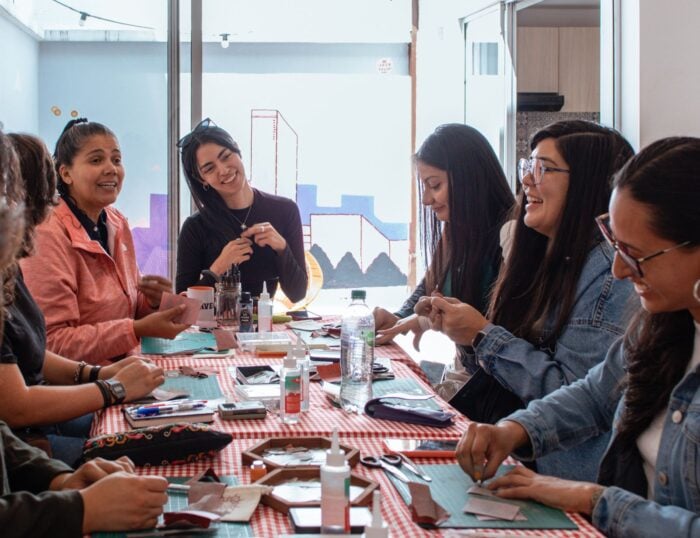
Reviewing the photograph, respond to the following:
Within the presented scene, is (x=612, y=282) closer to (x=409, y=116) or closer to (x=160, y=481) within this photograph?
A: (x=160, y=481)

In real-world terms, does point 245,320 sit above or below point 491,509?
above

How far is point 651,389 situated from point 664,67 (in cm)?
233

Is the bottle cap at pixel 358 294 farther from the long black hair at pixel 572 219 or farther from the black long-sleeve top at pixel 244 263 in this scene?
the black long-sleeve top at pixel 244 263

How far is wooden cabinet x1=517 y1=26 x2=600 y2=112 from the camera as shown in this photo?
4992mm

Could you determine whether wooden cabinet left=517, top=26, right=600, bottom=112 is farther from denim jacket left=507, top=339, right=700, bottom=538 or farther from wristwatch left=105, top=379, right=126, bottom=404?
wristwatch left=105, top=379, right=126, bottom=404

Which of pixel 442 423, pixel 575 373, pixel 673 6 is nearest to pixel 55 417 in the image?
pixel 442 423

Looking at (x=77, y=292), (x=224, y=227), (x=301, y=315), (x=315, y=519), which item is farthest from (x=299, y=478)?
(x=224, y=227)

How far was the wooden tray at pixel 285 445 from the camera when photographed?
1438mm

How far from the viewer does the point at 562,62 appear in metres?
5.03

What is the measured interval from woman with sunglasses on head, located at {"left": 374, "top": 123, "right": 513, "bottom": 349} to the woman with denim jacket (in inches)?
46.1

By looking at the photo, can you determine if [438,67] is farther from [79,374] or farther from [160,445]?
[160,445]

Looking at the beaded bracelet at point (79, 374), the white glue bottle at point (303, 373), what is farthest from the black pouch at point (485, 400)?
the beaded bracelet at point (79, 374)

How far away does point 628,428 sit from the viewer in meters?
1.48

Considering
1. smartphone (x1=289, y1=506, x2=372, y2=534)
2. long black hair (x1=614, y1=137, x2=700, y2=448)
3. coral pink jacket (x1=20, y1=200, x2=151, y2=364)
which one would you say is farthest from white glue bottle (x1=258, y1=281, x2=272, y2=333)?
smartphone (x1=289, y1=506, x2=372, y2=534)
